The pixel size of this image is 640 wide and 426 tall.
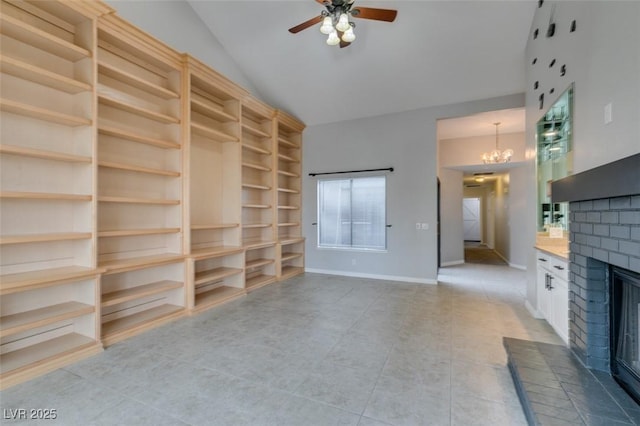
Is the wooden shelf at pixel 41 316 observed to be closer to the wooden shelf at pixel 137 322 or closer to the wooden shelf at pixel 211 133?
the wooden shelf at pixel 137 322

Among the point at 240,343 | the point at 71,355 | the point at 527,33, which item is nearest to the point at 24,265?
the point at 71,355

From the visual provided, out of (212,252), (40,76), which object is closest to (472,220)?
(212,252)

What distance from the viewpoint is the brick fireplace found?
4.92 ft

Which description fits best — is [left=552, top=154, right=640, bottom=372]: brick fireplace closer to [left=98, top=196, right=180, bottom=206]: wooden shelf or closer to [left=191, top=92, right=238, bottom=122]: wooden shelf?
[left=98, top=196, right=180, bottom=206]: wooden shelf

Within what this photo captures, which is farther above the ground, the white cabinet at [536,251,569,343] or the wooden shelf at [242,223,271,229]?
the wooden shelf at [242,223,271,229]

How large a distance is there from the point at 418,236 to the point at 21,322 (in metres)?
5.13

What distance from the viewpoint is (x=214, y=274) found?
161 inches

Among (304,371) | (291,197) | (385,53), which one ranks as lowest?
(304,371)

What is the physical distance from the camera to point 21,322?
2256 millimetres

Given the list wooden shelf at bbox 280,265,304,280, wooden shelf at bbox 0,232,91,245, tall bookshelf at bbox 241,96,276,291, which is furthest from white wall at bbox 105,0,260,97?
wooden shelf at bbox 280,265,304,280

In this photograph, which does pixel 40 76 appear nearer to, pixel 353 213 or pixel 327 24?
pixel 327 24

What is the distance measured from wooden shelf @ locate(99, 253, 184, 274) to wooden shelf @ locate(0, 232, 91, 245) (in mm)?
357

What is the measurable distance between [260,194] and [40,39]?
3.51m

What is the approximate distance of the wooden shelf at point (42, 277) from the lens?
2.13 meters
